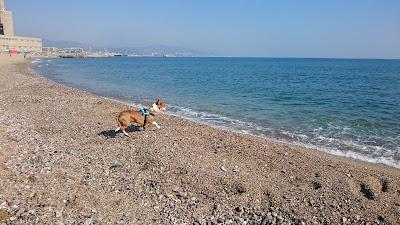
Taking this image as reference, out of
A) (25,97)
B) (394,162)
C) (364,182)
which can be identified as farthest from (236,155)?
(25,97)

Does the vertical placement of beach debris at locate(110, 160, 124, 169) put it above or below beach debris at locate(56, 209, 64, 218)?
above

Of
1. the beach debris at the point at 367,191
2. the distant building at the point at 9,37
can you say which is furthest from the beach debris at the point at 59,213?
the distant building at the point at 9,37

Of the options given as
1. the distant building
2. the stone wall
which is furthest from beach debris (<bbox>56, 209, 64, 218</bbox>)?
the distant building

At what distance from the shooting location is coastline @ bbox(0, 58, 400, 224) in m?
6.60

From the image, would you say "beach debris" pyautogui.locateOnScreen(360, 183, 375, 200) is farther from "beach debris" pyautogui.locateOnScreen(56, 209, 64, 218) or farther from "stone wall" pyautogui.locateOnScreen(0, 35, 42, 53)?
"stone wall" pyautogui.locateOnScreen(0, 35, 42, 53)

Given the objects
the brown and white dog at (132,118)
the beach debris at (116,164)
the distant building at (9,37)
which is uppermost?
the distant building at (9,37)

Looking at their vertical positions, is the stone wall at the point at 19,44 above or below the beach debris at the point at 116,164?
above

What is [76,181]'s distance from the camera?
7.95 meters

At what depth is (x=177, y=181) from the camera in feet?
26.3

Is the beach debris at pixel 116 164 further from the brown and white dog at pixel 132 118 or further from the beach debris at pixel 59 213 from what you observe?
the brown and white dog at pixel 132 118

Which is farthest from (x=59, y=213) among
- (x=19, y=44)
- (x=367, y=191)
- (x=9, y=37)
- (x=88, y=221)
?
(x=19, y=44)

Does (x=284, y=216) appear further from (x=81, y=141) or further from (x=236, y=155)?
(x=81, y=141)

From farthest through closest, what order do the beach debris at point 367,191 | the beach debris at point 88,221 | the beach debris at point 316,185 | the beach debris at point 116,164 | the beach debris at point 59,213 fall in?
the beach debris at point 116,164 < the beach debris at point 316,185 < the beach debris at point 367,191 < the beach debris at point 59,213 < the beach debris at point 88,221

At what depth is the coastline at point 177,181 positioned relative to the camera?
6602 mm
